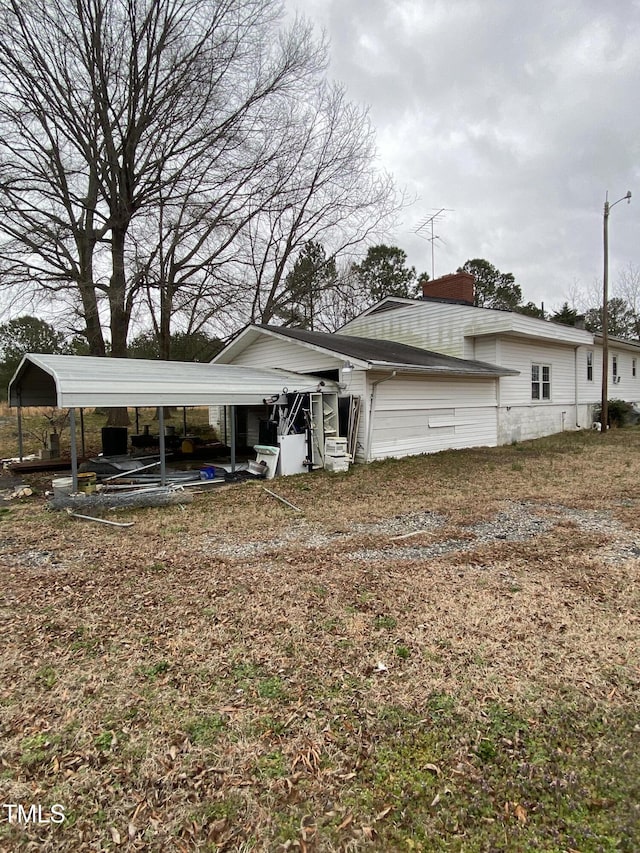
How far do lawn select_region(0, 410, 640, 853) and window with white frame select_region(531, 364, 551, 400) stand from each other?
12.1 m

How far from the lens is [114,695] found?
2.71 m

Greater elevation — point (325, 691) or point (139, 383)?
point (139, 383)

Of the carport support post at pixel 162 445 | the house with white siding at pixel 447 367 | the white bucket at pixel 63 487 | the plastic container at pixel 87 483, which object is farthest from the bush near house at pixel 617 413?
the white bucket at pixel 63 487

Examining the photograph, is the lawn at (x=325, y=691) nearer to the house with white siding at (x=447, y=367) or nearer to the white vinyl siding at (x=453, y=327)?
the house with white siding at (x=447, y=367)

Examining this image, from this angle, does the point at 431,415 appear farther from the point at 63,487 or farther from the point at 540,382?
the point at 63,487

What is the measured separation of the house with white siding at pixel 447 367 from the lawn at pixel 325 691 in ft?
19.7

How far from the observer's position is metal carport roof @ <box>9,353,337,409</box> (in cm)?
755

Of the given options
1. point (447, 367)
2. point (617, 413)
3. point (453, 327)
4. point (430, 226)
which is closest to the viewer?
point (447, 367)

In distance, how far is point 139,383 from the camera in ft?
27.5

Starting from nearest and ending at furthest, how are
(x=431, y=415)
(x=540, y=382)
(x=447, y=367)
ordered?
1. (x=447, y=367)
2. (x=431, y=415)
3. (x=540, y=382)

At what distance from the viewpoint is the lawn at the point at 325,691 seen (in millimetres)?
1899

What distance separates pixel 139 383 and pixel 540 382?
14525mm

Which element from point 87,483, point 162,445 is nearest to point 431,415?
point 162,445

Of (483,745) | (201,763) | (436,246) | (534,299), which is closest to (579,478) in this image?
(483,745)
